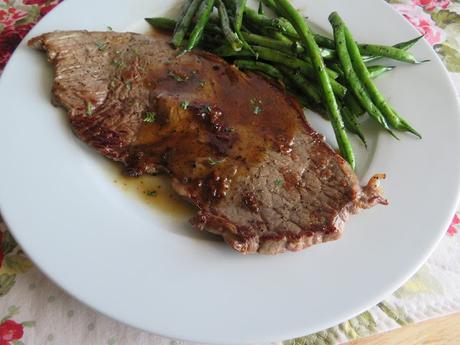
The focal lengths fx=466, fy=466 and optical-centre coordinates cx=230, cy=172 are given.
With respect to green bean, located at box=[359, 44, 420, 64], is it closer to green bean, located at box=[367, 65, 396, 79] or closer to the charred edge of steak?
green bean, located at box=[367, 65, 396, 79]

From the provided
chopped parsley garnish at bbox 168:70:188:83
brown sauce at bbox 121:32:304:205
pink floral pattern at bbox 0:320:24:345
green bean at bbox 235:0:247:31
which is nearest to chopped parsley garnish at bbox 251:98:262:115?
brown sauce at bbox 121:32:304:205

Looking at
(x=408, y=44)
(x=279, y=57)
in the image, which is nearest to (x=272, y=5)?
(x=279, y=57)

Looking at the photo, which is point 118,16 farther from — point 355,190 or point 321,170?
point 355,190

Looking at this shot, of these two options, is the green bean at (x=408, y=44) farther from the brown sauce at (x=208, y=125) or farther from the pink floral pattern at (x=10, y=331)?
the pink floral pattern at (x=10, y=331)

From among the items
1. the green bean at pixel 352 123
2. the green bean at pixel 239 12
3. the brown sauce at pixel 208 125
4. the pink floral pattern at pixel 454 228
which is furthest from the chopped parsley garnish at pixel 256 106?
the pink floral pattern at pixel 454 228

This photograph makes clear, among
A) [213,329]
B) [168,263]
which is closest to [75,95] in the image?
[168,263]

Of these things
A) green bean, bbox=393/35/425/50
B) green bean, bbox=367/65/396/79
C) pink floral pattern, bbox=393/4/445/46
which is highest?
green bean, bbox=393/35/425/50
